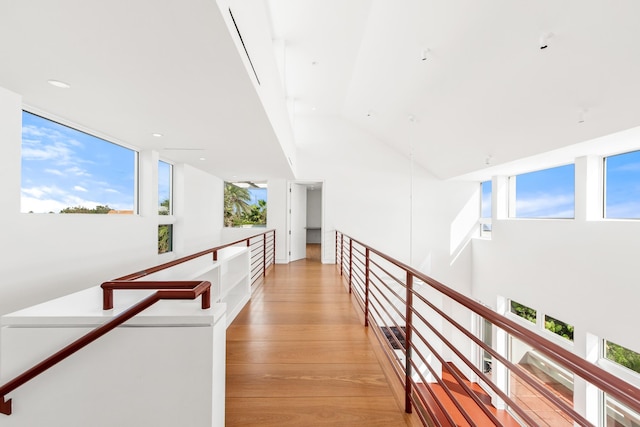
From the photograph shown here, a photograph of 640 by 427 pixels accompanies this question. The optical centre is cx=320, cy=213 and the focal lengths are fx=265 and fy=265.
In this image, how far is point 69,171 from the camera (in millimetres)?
2641

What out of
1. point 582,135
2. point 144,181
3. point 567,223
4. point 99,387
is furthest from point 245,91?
point 567,223

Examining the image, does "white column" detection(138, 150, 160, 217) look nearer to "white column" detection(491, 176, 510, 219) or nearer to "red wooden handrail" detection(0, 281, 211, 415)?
"red wooden handrail" detection(0, 281, 211, 415)

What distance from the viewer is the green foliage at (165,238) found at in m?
4.36

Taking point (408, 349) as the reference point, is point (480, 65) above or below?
above

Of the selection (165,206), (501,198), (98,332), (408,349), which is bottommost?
(408,349)

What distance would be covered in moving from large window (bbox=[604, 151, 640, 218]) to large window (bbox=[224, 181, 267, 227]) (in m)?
5.93

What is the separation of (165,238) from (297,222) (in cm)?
289

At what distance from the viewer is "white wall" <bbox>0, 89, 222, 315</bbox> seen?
1.93m

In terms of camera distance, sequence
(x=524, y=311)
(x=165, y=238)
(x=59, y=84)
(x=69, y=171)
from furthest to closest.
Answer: (x=524, y=311)
(x=165, y=238)
(x=69, y=171)
(x=59, y=84)

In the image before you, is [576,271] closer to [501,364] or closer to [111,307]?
[501,364]

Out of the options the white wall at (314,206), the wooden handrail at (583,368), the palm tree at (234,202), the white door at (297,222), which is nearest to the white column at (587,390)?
the wooden handrail at (583,368)

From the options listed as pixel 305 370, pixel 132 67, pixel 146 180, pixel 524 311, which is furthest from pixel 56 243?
pixel 524 311

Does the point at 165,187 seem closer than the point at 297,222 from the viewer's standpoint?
Yes

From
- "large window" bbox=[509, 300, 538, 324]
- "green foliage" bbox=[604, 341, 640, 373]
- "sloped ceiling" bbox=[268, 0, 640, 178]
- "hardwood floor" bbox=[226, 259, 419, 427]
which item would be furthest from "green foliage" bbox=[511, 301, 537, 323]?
"hardwood floor" bbox=[226, 259, 419, 427]
